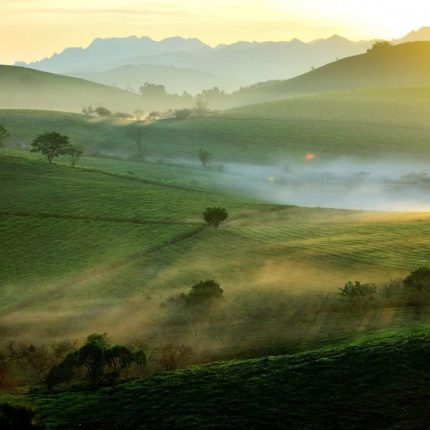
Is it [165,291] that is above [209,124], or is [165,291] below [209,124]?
below

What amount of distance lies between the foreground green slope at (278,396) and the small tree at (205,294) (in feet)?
42.5

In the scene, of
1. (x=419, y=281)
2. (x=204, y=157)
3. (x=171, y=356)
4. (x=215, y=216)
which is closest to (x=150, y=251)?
(x=215, y=216)

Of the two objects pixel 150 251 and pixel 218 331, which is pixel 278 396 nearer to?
pixel 218 331

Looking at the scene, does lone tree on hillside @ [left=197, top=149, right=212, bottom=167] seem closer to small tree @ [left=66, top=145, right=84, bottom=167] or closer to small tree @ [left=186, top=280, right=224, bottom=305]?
small tree @ [left=66, top=145, right=84, bottom=167]

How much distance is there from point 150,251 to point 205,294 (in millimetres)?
21850

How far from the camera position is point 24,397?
118ft

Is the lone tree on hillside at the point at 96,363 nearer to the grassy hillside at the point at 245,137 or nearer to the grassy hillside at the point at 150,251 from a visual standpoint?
the grassy hillside at the point at 150,251

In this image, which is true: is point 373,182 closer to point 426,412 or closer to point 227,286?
point 227,286

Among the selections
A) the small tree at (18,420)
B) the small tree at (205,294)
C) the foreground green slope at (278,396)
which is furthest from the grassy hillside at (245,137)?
the small tree at (18,420)

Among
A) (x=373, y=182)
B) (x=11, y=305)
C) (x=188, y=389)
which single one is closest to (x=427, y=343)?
(x=188, y=389)

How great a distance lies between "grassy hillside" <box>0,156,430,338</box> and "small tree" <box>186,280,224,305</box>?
98.8 inches

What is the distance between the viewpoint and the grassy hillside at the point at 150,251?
180 ft

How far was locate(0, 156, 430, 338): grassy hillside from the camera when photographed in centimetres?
5491

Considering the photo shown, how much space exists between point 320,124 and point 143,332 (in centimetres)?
15912
